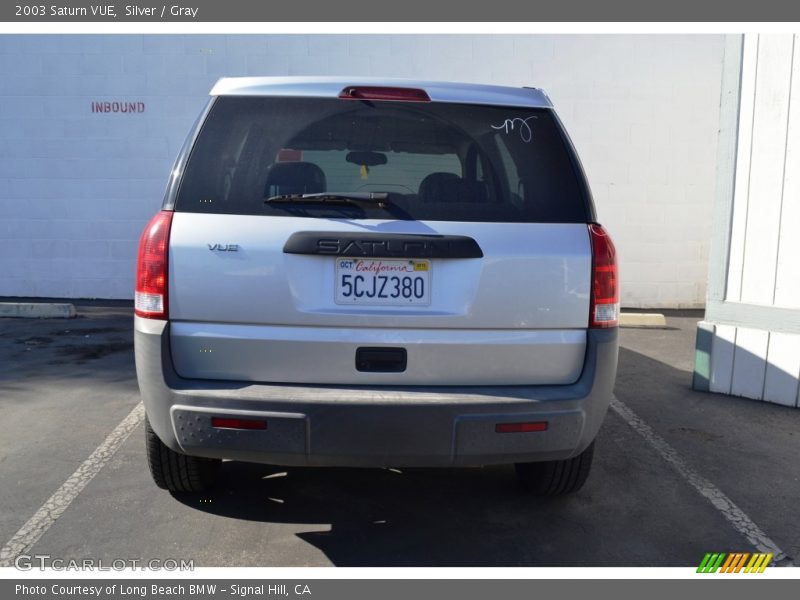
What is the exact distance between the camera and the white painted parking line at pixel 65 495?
118 inches

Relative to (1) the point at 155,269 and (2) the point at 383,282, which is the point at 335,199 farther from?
(1) the point at 155,269

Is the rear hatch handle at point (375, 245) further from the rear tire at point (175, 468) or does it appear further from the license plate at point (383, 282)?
the rear tire at point (175, 468)

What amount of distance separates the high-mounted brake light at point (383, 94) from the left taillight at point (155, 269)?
2.86 ft

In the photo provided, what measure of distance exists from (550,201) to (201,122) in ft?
4.73

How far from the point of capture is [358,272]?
270 centimetres

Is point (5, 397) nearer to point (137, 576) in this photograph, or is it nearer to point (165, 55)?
point (137, 576)

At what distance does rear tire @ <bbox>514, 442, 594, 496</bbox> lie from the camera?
11.1 ft

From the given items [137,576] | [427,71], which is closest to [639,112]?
[427,71]

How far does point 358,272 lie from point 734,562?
2022mm

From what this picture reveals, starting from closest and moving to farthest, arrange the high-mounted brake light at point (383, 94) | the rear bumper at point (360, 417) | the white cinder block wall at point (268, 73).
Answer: the rear bumper at point (360, 417), the high-mounted brake light at point (383, 94), the white cinder block wall at point (268, 73)

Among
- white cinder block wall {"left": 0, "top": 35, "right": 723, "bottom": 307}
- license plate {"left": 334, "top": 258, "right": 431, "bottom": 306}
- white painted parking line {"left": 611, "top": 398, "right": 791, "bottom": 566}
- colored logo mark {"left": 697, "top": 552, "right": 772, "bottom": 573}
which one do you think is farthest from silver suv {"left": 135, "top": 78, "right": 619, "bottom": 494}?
white cinder block wall {"left": 0, "top": 35, "right": 723, "bottom": 307}

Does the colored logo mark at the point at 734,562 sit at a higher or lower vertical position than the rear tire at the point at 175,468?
lower

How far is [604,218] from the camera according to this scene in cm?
907

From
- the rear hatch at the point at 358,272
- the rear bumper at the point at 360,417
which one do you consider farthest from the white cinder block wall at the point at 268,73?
the rear bumper at the point at 360,417
